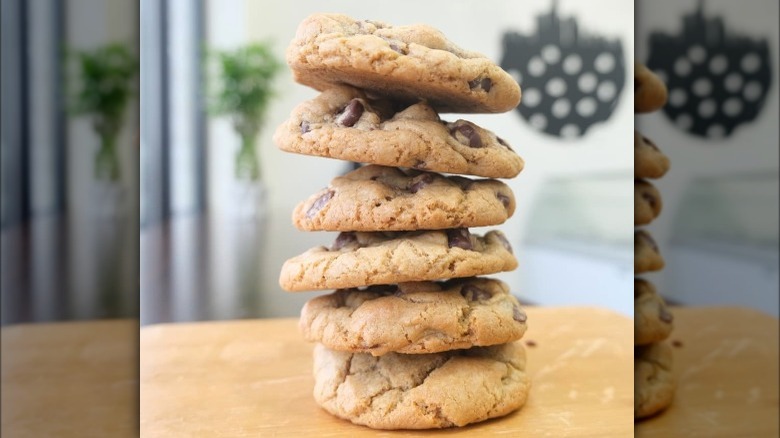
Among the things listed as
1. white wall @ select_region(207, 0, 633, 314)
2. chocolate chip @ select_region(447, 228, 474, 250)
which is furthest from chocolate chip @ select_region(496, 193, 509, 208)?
white wall @ select_region(207, 0, 633, 314)

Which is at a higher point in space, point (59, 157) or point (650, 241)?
point (59, 157)

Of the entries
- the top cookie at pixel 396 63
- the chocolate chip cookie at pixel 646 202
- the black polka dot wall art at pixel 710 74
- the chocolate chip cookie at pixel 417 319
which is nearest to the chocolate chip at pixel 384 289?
the chocolate chip cookie at pixel 417 319

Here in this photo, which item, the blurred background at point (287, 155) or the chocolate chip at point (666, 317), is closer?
the chocolate chip at point (666, 317)

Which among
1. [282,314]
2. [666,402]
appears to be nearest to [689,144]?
[666,402]

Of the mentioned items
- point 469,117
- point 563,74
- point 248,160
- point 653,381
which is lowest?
point 653,381

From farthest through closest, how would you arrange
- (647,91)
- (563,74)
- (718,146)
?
(563,74) < (647,91) < (718,146)

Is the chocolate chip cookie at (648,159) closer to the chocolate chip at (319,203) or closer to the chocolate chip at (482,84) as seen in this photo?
the chocolate chip at (482,84)

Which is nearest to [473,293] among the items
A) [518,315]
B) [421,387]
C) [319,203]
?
[518,315]

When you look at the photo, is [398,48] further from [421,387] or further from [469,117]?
[421,387]
